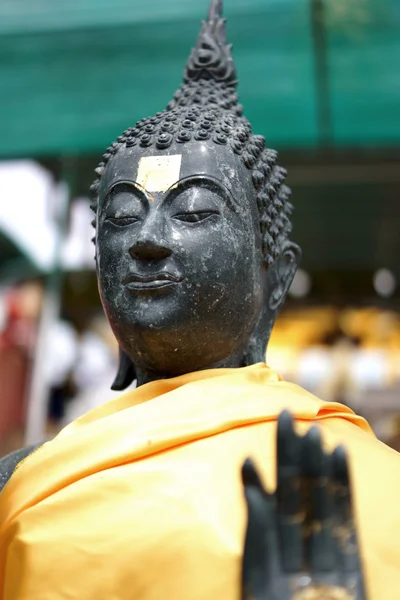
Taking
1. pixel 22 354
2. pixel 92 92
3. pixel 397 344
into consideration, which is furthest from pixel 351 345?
pixel 92 92

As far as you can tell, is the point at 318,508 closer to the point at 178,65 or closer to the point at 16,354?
the point at 178,65

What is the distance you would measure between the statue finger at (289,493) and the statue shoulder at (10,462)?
109cm

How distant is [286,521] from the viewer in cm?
184

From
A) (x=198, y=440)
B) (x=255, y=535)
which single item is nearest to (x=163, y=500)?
(x=198, y=440)

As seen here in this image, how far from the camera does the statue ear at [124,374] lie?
2.96 metres

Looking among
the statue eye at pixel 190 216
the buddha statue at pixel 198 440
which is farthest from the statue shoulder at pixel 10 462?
the statue eye at pixel 190 216

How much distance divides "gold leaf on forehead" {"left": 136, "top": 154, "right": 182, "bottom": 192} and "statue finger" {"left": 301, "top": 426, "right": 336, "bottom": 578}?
3.32ft

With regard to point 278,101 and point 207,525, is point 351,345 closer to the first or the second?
point 278,101

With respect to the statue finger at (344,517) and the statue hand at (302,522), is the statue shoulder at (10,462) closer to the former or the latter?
the statue hand at (302,522)

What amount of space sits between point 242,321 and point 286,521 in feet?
3.04

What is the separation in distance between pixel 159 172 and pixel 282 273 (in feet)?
1.85

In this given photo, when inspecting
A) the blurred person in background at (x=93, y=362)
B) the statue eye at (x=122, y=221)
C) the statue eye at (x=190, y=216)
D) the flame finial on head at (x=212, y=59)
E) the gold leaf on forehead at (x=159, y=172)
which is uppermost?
the flame finial on head at (x=212, y=59)

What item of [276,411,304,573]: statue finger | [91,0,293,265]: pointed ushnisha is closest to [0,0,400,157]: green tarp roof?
[91,0,293,265]: pointed ushnisha

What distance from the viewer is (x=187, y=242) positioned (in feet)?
8.40
